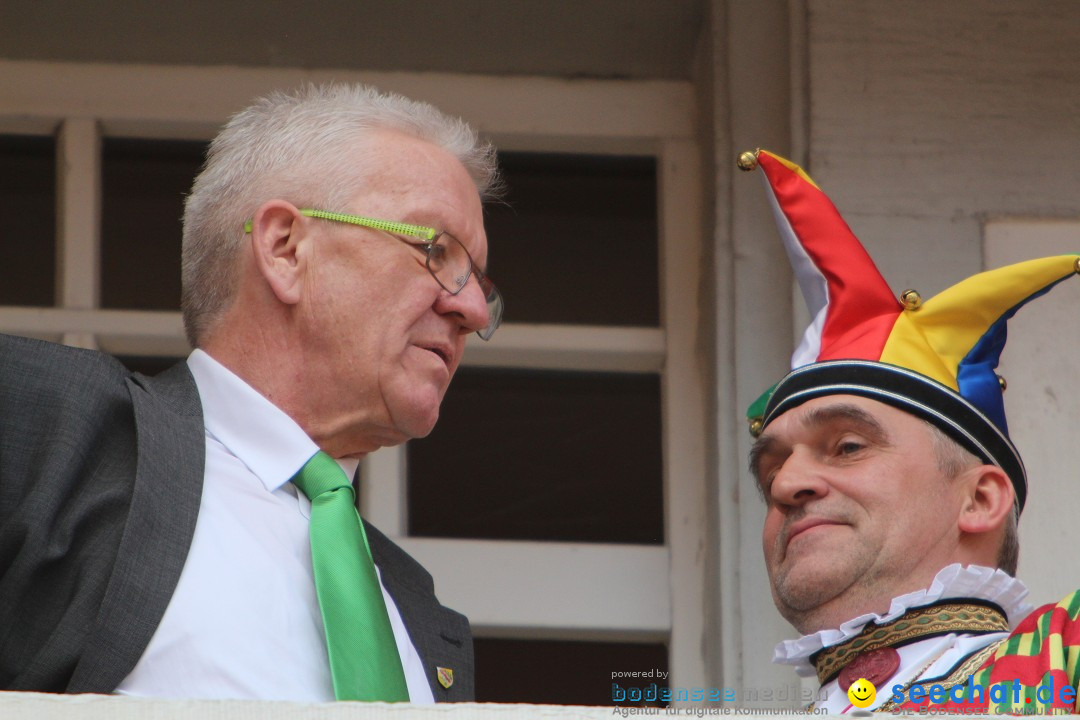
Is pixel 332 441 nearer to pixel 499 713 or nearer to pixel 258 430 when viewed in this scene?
pixel 258 430

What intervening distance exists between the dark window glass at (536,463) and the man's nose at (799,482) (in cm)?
171

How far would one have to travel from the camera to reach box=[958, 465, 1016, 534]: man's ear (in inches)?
109

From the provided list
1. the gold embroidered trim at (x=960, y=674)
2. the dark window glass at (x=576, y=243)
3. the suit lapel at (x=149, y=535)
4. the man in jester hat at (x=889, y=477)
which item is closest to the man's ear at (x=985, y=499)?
the man in jester hat at (x=889, y=477)

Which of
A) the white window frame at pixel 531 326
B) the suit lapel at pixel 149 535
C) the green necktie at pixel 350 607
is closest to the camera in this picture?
the suit lapel at pixel 149 535

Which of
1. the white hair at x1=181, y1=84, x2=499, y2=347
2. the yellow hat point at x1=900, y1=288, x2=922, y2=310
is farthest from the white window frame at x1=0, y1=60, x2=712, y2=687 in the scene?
the white hair at x1=181, y1=84, x2=499, y2=347

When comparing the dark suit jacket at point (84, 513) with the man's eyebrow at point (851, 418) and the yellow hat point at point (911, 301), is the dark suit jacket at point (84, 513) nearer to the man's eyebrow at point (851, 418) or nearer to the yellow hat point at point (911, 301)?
the man's eyebrow at point (851, 418)

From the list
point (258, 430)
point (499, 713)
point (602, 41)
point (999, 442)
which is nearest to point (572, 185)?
point (602, 41)

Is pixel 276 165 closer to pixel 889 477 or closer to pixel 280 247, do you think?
pixel 280 247

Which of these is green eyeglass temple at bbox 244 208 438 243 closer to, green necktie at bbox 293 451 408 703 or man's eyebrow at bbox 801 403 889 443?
green necktie at bbox 293 451 408 703

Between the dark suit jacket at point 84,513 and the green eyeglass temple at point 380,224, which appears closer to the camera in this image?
the dark suit jacket at point 84,513

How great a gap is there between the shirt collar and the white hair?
17cm

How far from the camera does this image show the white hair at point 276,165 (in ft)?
8.76

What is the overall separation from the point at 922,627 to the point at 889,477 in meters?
0.25

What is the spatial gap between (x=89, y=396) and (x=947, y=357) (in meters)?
1.40
